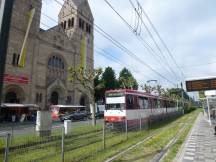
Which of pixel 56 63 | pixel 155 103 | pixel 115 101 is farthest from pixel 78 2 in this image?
pixel 115 101

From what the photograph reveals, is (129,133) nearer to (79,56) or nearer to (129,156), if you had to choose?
(129,156)

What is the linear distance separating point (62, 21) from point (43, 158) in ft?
181

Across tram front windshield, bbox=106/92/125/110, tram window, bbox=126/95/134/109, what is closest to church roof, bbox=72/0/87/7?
tram front windshield, bbox=106/92/125/110

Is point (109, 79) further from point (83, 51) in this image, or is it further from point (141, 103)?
point (141, 103)

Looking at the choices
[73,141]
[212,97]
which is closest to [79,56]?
[212,97]

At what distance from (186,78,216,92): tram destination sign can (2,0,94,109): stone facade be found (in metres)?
23.9

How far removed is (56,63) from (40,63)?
16.3ft

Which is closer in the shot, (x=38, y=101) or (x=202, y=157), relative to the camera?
(x=202, y=157)

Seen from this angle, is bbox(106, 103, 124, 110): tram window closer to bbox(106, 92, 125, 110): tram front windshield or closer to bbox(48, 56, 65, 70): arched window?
bbox(106, 92, 125, 110): tram front windshield

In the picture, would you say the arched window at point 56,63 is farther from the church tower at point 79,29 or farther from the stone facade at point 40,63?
the church tower at point 79,29

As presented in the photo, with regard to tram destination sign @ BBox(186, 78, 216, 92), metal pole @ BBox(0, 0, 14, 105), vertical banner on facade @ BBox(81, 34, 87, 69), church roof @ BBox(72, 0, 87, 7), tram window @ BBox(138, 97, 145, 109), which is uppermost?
church roof @ BBox(72, 0, 87, 7)

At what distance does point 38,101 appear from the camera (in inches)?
1462

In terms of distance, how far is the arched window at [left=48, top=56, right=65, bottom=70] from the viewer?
137ft

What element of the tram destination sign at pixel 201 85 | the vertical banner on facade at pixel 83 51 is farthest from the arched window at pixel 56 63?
the tram destination sign at pixel 201 85
